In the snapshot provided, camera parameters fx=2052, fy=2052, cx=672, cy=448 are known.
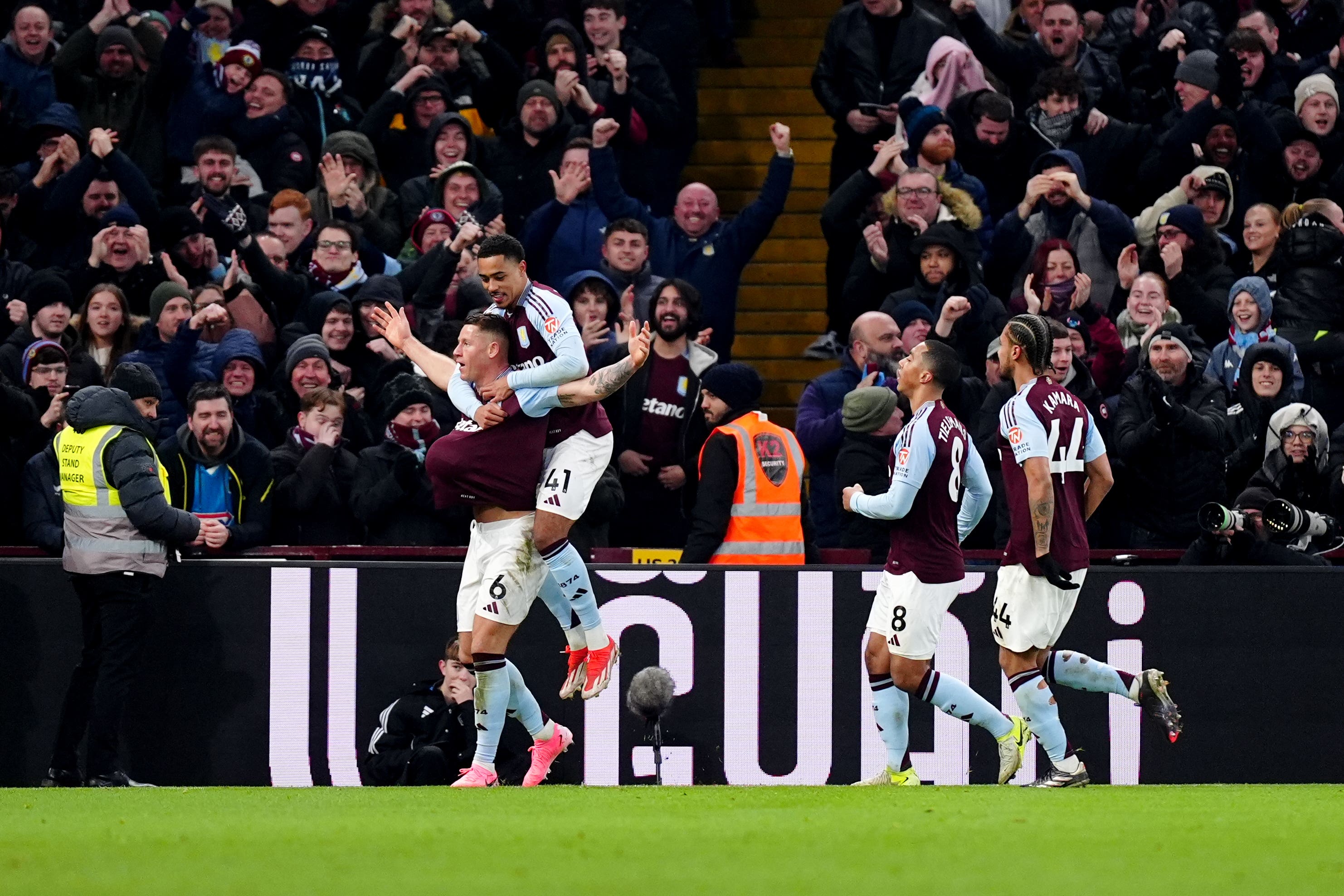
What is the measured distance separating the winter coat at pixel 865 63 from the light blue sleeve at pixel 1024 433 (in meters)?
6.64

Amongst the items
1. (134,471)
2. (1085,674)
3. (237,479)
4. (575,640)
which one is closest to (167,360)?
(237,479)

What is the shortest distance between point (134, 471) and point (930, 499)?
13.9ft

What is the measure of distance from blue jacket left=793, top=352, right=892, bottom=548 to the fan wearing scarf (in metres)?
2.50

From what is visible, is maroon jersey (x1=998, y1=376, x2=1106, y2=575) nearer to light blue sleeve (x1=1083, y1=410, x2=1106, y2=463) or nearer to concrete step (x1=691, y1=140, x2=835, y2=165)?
light blue sleeve (x1=1083, y1=410, x2=1106, y2=463)

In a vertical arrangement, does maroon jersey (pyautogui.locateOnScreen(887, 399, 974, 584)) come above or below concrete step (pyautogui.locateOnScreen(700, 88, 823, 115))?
below

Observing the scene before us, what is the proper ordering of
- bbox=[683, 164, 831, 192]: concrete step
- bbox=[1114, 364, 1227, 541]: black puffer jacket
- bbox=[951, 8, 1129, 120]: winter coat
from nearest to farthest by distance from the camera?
bbox=[1114, 364, 1227, 541]: black puffer jacket
bbox=[951, 8, 1129, 120]: winter coat
bbox=[683, 164, 831, 192]: concrete step

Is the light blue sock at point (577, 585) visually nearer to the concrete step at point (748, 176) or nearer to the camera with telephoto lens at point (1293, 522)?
the camera with telephoto lens at point (1293, 522)

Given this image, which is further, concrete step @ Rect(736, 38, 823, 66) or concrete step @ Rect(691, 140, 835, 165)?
concrete step @ Rect(736, 38, 823, 66)

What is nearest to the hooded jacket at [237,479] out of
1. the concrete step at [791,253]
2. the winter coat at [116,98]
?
the winter coat at [116,98]

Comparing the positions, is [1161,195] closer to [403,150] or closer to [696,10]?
[696,10]

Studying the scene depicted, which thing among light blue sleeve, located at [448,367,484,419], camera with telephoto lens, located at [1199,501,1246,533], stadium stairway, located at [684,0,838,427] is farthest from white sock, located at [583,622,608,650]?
stadium stairway, located at [684,0,838,427]

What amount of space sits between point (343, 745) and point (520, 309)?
10.0ft

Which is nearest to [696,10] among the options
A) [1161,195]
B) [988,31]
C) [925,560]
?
[988,31]

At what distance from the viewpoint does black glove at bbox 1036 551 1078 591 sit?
9.91m
